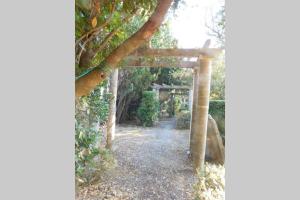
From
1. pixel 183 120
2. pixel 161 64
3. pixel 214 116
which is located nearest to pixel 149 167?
pixel 183 120

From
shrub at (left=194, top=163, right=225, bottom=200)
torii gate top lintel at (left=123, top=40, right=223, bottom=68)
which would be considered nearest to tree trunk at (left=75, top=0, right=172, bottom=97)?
torii gate top lintel at (left=123, top=40, right=223, bottom=68)

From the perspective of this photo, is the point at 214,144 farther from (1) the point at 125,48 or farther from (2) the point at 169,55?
(1) the point at 125,48

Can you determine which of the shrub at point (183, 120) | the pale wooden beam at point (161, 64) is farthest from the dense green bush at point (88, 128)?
the shrub at point (183, 120)

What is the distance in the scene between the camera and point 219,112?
1.22 m

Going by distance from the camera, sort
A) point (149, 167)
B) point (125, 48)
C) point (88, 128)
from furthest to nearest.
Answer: point (149, 167) < point (88, 128) < point (125, 48)

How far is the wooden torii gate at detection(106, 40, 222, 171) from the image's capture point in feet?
4.33

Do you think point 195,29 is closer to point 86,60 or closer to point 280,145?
point 86,60

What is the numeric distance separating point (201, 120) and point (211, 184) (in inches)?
14.0

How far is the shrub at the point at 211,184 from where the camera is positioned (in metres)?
Result: 1.19

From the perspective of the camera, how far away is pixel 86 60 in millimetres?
1275

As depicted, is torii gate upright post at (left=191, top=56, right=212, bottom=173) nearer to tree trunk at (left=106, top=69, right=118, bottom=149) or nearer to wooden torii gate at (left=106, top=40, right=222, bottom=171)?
wooden torii gate at (left=106, top=40, right=222, bottom=171)

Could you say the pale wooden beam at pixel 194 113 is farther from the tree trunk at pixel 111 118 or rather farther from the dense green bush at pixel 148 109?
the tree trunk at pixel 111 118
